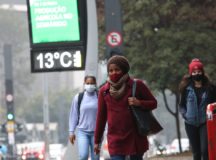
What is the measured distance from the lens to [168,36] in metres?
29.0

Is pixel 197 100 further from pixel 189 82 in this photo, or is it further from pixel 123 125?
pixel 123 125

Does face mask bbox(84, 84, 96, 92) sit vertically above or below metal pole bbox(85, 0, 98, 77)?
below

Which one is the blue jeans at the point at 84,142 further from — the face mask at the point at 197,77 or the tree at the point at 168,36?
the tree at the point at 168,36

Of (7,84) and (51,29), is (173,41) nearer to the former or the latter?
(51,29)

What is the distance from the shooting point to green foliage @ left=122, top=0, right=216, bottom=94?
28.6 meters

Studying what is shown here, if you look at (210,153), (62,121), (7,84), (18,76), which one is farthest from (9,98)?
(62,121)

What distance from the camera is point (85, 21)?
67.2 ft

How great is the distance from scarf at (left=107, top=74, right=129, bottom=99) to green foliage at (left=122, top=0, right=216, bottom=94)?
60.1 ft

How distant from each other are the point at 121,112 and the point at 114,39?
791 centimetres

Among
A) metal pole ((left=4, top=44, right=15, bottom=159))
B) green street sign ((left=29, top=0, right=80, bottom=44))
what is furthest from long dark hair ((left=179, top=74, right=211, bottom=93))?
metal pole ((left=4, top=44, right=15, bottom=159))

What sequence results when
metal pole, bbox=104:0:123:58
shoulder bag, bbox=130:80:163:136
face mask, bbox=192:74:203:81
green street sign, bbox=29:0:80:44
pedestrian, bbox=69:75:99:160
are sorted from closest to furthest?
shoulder bag, bbox=130:80:163:136, face mask, bbox=192:74:203:81, pedestrian, bbox=69:75:99:160, metal pole, bbox=104:0:123:58, green street sign, bbox=29:0:80:44

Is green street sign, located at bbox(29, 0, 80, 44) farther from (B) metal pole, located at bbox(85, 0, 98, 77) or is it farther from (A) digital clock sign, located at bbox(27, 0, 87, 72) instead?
(B) metal pole, located at bbox(85, 0, 98, 77)

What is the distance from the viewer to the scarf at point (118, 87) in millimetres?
9812

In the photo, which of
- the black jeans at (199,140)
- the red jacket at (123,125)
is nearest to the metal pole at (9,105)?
the black jeans at (199,140)
